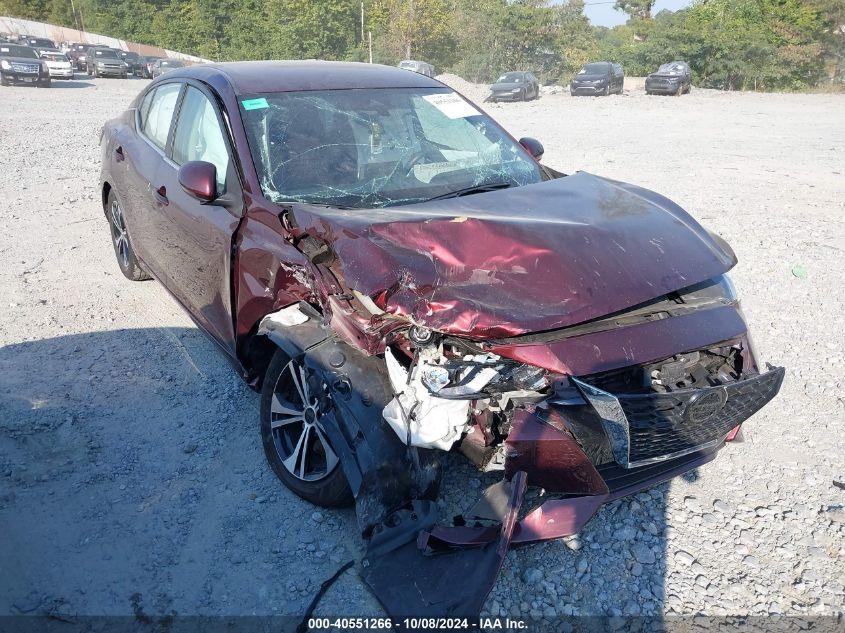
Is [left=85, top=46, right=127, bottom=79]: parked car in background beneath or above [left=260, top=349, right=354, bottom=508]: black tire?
above

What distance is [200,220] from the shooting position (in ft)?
12.4

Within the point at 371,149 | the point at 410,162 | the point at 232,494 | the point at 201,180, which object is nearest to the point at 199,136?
the point at 201,180

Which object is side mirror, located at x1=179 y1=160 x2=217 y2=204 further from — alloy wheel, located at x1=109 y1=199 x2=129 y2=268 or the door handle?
alloy wheel, located at x1=109 y1=199 x2=129 y2=268

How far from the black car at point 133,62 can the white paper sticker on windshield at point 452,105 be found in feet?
122

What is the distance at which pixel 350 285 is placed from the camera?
110 inches

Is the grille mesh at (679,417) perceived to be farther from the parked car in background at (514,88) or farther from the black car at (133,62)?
the black car at (133,62)

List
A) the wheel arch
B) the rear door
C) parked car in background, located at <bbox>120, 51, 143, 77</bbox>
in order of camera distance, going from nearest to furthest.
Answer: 1. the rear door
2. the wheel arch
3. parked car in background, located at <bbox>120, 51, 143, 77</bbox>

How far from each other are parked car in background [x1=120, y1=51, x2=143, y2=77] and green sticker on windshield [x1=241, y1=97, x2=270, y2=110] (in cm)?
3742

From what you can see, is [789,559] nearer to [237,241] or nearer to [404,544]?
[404,544]

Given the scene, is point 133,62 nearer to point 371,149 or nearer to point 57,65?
point 57,65

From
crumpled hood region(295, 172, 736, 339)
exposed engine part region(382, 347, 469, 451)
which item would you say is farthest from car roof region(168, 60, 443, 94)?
exposed engine part region(382, 347, 469, 451)

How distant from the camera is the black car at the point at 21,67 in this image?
2556 centimetres

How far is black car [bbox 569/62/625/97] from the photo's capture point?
29.6 m

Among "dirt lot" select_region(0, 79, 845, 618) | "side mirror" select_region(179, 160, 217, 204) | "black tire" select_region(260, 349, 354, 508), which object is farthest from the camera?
"side mirror" select_region(179, 160, 217, 204)
